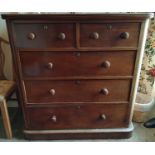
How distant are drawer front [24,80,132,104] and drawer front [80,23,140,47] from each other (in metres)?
0.28

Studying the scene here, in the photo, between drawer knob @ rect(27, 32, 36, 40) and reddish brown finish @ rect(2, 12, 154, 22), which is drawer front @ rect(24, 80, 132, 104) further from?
reddish brown finish @ rect(2, 12, 154, 22)

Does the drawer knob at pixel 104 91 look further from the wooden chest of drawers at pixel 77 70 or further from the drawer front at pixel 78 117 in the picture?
the drawer front at pixel 78 117

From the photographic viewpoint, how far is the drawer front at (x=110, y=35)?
1.19 metres

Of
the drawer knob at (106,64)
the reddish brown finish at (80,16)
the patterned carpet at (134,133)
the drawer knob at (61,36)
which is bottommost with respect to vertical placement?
the patterned carpet at (134,133)

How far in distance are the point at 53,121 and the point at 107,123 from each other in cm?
43

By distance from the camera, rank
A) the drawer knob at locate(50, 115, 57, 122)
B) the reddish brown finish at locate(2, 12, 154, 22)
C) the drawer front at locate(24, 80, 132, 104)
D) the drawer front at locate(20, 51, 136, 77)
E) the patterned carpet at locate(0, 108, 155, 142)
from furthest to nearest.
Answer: the patterned carpet at locate(0, 108, 155, 142) < the drawer knob at locate(50, 115, 57, 122) < the drawer front at locate(24, 80, 132, 104) < the drawer front at locate(20, 51, 136, 77) < the reddish brown finish at locate(2, 12, 154, 22)

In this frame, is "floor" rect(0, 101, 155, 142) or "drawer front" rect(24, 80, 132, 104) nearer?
"drawer front" rect(24, 80, 132, 104)

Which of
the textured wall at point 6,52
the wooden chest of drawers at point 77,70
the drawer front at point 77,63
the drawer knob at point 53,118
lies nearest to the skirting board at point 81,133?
the wooden chest of drawers at point 77,70

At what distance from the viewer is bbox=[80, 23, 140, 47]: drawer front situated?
1193mm

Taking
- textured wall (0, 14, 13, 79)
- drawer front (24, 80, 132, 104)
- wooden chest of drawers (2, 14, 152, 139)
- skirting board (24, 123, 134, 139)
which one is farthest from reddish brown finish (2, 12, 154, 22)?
skirting board (24, 123, 134, 139)

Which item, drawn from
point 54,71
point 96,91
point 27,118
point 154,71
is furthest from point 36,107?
point 154,71

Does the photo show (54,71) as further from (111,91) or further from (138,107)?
(138,107)

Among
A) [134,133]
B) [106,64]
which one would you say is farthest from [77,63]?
[134,133]

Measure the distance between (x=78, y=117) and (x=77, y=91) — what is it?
0.78 ft
